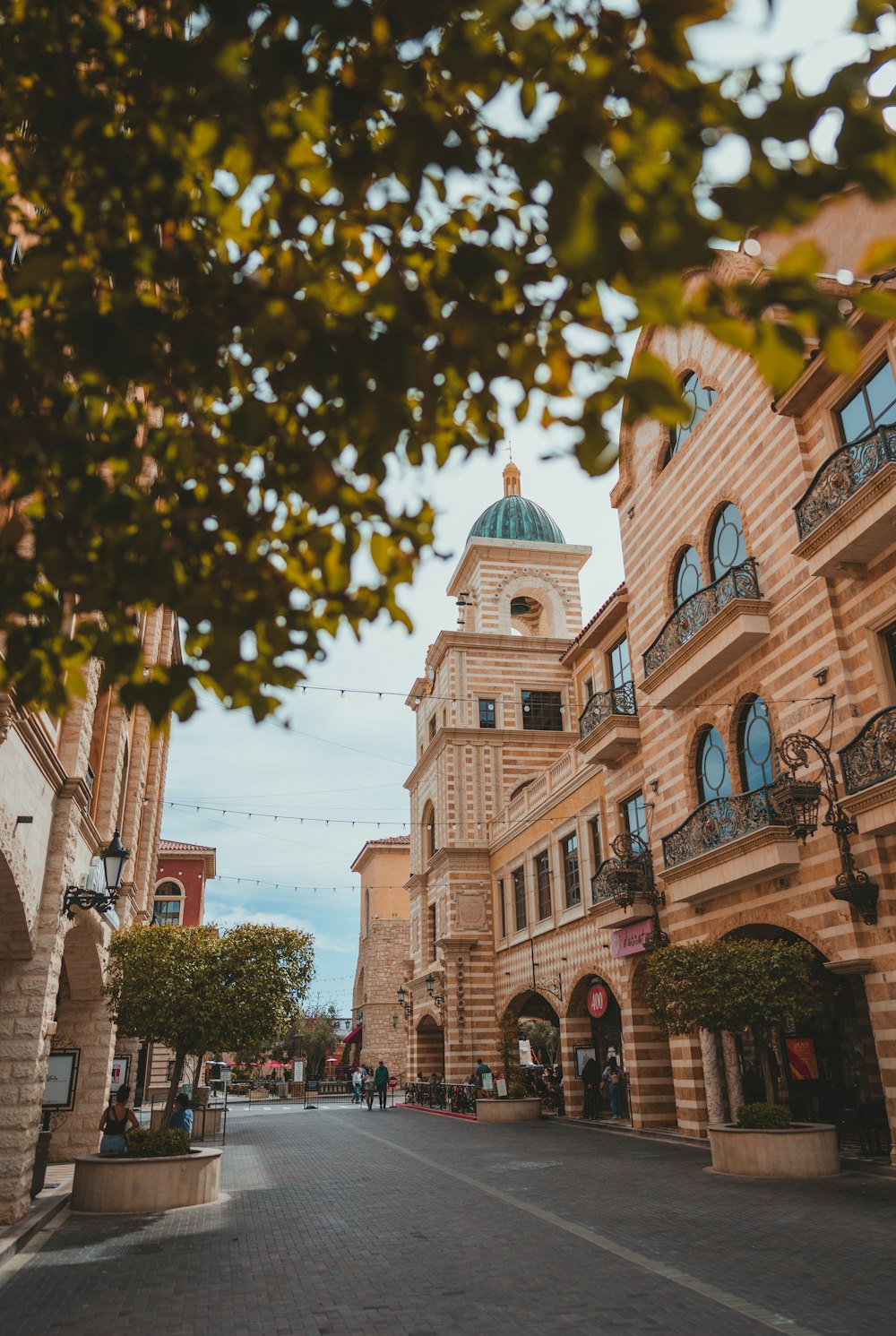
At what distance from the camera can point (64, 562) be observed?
334cm

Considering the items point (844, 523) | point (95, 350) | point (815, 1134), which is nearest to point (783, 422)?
point (844, 523)

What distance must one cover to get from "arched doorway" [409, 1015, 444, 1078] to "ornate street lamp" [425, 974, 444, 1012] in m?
2.92

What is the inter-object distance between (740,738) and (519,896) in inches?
638

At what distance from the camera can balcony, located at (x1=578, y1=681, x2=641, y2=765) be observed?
71.1 ft

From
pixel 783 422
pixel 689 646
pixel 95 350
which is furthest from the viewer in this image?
pixel 689 646

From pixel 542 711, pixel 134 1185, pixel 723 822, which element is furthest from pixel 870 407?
pixel 542 711

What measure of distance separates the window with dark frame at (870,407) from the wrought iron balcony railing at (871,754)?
3.85 m

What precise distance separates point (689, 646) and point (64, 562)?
1526 cm

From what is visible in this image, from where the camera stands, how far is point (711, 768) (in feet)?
59.9

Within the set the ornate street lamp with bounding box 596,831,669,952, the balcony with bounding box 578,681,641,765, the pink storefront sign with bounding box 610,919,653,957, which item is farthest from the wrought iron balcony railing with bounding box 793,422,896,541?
the pink storefront sign with bounding box 610,919,653,957

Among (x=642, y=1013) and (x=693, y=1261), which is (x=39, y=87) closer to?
(x=693, y=1261)

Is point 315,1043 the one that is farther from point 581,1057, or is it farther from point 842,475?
point 842,475

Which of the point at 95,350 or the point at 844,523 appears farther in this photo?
the point at 844,523

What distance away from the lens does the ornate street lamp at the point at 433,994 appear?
34.4 metres
